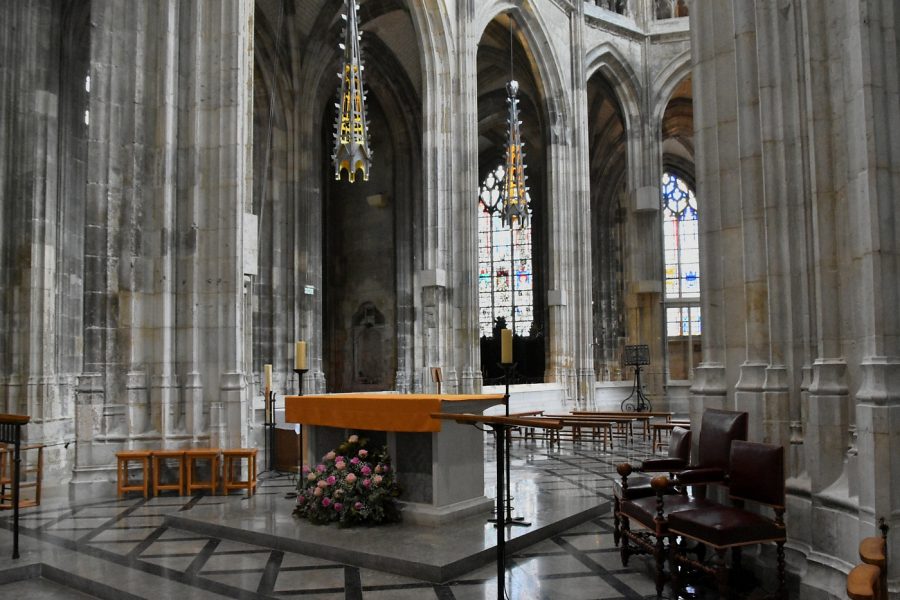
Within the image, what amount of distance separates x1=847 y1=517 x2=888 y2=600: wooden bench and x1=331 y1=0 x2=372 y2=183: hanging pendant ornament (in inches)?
409

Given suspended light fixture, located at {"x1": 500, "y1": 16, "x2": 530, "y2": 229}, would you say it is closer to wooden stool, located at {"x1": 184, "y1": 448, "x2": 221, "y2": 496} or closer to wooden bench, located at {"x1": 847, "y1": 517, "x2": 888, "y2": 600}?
wooden stool, located at {"x1": 184, "y1": 448, "x2": 221, "y2": 496}

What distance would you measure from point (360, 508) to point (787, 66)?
443 cm

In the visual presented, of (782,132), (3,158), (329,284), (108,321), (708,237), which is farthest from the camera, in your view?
(329,284)

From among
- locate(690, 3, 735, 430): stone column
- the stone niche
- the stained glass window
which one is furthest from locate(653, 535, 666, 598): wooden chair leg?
the stained glass window

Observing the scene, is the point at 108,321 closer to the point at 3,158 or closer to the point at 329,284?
the point at 3,158

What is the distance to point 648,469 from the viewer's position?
4.91 meters

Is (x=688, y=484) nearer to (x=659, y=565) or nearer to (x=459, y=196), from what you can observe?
(x=659, y=565)

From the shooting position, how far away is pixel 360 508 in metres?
5.65

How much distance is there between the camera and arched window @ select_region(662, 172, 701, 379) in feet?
89.8

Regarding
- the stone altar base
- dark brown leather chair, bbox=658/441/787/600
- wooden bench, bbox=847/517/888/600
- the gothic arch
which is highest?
the gothic arch

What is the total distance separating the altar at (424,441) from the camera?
566cm

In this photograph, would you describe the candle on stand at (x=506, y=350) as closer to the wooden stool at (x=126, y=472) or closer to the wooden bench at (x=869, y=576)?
the wooden stool at (x=126, y=472)

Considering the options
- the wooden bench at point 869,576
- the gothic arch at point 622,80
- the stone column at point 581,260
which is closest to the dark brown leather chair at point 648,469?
the wooden bench at point 869,576

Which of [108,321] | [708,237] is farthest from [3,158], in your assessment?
[708,237]
